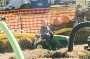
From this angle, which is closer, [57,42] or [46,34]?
[46,34]

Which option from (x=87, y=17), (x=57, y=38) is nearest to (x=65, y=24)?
(x=87, y=17)

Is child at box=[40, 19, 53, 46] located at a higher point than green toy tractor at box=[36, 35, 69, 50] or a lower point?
higher

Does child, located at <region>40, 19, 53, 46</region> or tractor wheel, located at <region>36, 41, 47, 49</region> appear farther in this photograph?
tractor wheel, located at <region>36, 41, 47, 49</region>

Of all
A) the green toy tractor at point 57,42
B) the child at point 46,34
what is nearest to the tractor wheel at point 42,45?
the green toy tractor at point 57,42

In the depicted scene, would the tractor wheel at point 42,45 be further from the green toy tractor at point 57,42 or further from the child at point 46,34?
the child at point 46,34

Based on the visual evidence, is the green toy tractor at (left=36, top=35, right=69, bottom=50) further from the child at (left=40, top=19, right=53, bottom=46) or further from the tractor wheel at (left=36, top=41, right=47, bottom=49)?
the child at (left=40, top=19, right=53, bottom=46)

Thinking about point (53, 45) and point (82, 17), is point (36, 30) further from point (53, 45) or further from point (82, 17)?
point (53, 45)

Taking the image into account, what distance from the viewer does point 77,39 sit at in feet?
43.2

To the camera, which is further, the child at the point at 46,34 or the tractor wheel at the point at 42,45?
the tractor wheel at the point at 42,45

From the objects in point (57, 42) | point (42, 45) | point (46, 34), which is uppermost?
point (46, 34)

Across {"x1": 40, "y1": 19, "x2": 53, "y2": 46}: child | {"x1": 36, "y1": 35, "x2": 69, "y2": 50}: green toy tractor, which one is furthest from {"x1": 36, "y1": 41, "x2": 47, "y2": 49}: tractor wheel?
{"x1": 40, "y1": 19, "x2": 53, "y2": 46}: child

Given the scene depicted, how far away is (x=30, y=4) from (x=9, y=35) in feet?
106

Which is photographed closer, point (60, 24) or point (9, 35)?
point (9, 35)

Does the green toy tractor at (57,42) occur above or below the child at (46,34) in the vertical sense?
below
